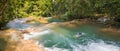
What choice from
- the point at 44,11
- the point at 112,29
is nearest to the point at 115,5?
the point at 112,29

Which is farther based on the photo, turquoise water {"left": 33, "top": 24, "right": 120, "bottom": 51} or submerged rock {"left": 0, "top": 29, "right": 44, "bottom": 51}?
turquoise water {"left": 33, "top": 24, "right": 120, "bottom": 51}

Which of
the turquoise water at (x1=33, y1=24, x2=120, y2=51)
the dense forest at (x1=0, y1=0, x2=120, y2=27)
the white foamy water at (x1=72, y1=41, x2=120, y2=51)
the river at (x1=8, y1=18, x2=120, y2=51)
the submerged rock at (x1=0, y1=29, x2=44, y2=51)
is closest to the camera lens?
the white foamy water at (x1=72, y1=41, x2=120, y2=51)

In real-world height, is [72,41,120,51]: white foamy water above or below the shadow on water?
below

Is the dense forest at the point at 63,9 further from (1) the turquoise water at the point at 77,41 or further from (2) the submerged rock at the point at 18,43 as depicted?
(1) the turquoise water at the point at 77,41

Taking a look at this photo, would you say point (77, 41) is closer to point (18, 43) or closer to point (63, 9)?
point (18, 43)

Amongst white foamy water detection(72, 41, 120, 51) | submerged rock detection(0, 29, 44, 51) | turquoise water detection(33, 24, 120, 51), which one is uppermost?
submerged rock detection(0, 29, 44, 51)

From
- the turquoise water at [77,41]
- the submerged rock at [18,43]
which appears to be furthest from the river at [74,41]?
the submerged rock at [18,43]

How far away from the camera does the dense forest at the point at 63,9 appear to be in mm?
17772

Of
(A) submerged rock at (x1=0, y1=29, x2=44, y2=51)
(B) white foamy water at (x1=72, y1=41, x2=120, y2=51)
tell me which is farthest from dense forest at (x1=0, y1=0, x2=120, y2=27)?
(B) white foamy water at (x1=72, y1=41, x2=120, y2=51)

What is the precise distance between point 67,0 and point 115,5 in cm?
978

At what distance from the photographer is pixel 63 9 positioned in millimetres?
31609

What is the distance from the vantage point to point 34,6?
37.2m

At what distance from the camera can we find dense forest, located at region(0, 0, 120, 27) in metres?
17.8

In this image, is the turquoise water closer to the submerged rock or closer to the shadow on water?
the submerged rock
